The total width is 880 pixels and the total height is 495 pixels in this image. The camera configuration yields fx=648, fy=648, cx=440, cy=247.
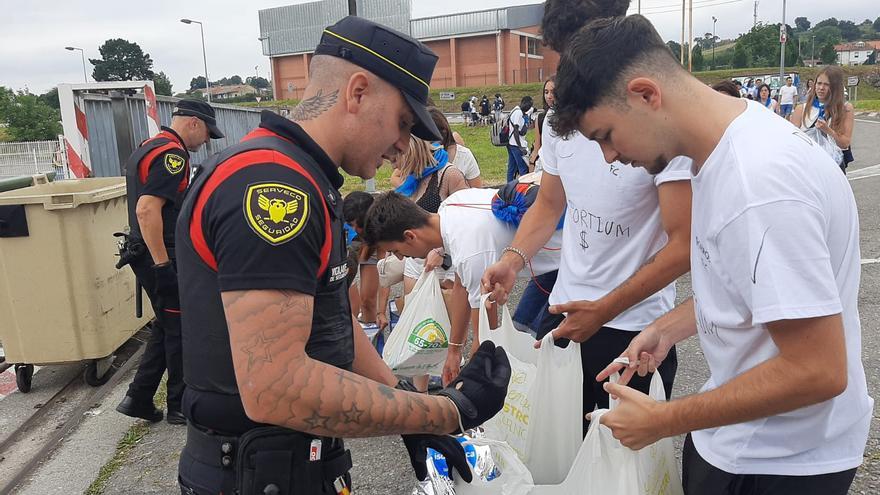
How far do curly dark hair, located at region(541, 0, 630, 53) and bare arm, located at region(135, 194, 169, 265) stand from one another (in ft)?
9.36

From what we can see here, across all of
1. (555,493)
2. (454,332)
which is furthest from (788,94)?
(555,493)

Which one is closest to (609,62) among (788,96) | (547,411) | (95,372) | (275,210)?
(275,210)

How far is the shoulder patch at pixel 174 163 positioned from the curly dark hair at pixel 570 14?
9.16ft

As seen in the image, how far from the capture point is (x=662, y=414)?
1.49m

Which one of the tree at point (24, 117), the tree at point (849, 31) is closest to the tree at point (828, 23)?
the tree at point (849, 31)

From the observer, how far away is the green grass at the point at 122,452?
3.44 metres

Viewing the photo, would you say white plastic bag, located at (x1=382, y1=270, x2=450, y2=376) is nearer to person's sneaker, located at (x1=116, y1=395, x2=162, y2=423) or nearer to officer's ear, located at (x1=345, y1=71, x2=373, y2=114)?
person's sneaker, located at (x1=116, y1=395, x2=162, y2=423)

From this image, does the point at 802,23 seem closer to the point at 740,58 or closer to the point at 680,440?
the point at 740,58

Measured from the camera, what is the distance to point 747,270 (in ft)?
4.18

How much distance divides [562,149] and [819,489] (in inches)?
56.7

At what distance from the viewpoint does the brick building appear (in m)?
55.3

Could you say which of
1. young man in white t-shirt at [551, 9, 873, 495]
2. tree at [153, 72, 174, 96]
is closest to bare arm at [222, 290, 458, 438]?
young man in white t-shirt at [551, 9, 873, 495]

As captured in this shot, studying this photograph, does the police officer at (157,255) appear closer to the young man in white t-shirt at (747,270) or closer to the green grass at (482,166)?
the green grass at (482,166)

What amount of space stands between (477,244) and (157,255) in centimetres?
213
